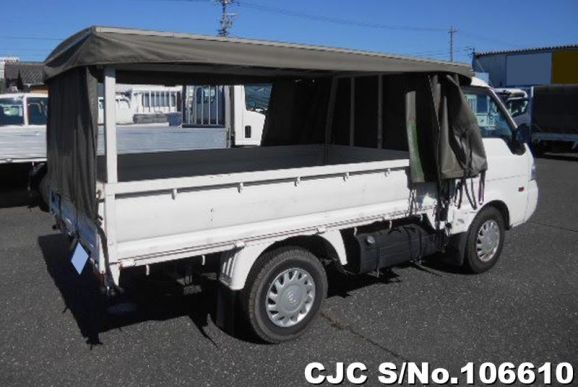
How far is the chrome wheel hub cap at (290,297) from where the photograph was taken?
4.05m

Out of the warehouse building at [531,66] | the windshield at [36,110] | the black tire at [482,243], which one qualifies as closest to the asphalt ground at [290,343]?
the black tire at [482,243]

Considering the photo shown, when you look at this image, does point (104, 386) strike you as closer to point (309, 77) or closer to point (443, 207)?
point (443, 207)

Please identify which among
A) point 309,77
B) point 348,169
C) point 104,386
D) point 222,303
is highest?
point 309,77

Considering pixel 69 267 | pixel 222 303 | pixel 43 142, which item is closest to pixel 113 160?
pixel 222 303

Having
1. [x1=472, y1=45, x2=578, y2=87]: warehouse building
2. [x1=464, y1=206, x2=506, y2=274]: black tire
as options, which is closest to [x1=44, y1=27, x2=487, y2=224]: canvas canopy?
[x1=464, y1=206, x2=506, y2=274]: black tire

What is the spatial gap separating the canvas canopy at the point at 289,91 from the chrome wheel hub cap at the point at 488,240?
876mm

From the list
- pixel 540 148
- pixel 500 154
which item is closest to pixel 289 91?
pixel 500 154

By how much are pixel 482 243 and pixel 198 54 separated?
11.5ft

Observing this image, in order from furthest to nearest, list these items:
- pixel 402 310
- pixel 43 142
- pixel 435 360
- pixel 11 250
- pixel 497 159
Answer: pixel 43 142, pixel 11 250, pixel 497 159, pixel 402 310, pixel 435 360

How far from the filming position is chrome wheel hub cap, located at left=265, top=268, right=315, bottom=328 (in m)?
4.05

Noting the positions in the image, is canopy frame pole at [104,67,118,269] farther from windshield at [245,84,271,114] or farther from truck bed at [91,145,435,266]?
windshield at [245,84,271,114]

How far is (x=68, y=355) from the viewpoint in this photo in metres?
3.96

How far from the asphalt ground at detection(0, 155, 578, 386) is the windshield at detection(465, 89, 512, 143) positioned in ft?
4.65

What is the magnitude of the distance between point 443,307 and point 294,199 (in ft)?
5.80
